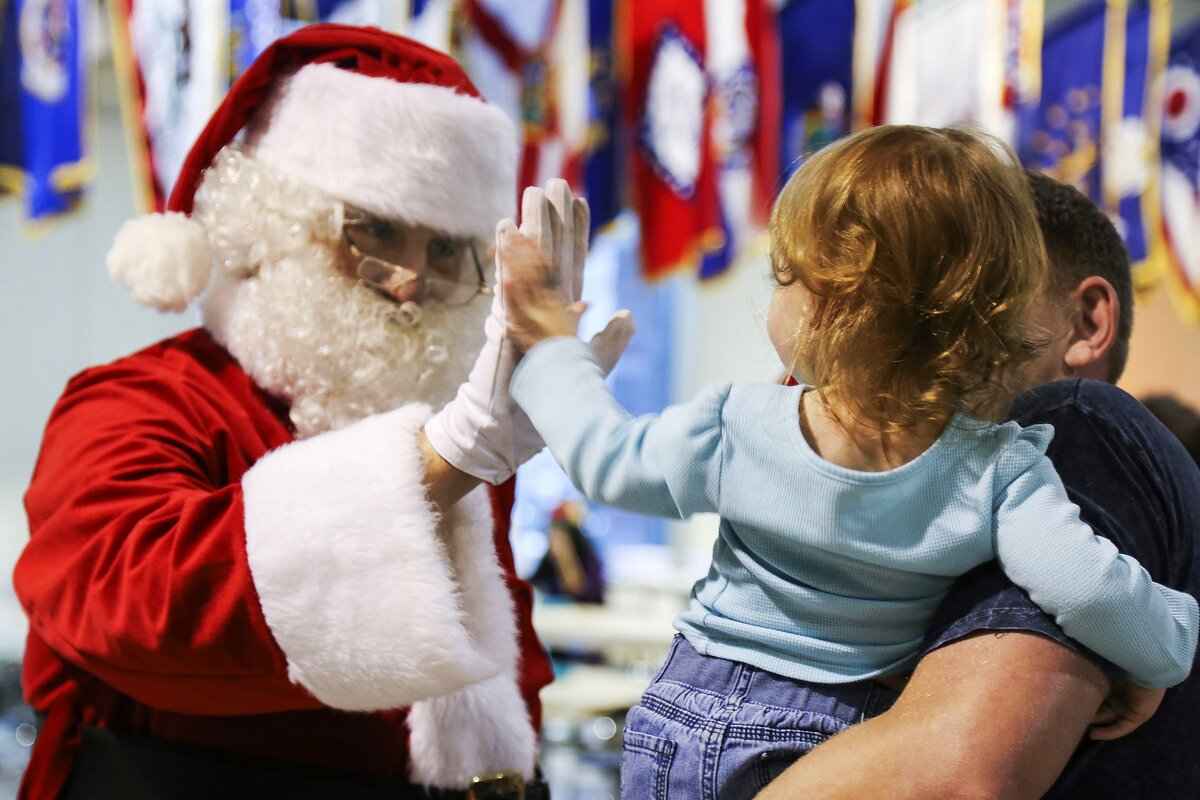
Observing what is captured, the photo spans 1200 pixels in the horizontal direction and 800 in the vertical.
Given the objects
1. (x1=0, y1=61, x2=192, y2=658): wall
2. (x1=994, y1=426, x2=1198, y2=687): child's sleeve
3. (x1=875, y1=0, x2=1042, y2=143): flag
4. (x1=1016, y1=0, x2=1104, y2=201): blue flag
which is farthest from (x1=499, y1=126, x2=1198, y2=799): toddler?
(x1=0, y1=61, x2=192, y2=658): wall

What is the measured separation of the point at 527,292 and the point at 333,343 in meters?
0.58

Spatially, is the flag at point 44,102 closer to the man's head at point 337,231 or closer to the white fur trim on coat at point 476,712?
the man's head at point 337,231

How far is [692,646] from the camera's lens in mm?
1150

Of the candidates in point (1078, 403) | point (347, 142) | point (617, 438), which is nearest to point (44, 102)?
A: point (347, 142)

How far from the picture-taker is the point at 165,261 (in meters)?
1.70

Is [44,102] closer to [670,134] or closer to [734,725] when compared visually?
[670,134]

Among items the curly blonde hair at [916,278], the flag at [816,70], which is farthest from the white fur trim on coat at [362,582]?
the flag at [816,70]

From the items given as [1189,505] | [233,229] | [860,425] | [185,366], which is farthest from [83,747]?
[1189,505]

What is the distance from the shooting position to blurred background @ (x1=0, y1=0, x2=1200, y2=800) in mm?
3926

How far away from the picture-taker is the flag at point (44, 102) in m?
3.94

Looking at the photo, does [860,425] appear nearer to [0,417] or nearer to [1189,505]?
[1189,505]

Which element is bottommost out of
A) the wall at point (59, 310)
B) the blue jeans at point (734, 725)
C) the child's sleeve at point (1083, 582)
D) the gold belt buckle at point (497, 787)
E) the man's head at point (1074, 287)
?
the wall at point (59, 310)

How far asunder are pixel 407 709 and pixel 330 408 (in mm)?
441

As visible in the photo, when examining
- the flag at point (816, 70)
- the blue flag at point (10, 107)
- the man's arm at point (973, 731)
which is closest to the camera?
the man's arm at point (973, 731)
